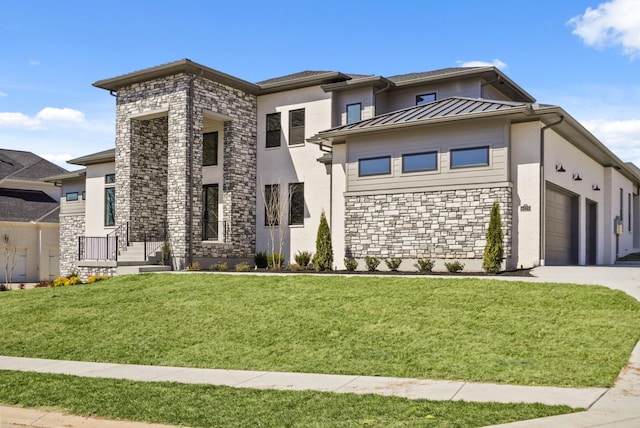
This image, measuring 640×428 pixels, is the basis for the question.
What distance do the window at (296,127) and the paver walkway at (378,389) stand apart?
49.4 feet

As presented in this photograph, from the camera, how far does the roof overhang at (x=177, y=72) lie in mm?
22250

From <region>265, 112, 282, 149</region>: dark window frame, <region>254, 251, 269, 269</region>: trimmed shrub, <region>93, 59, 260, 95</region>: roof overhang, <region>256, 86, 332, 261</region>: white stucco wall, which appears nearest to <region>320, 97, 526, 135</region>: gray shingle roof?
<region>256, 86, 332, 261</region>: white stucco wall

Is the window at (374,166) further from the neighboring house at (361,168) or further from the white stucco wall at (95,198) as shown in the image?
the white stucco wall at (95,198)

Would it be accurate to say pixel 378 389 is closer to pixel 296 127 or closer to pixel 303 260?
pixel 303 260

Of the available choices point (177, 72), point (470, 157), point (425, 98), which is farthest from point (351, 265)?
point (177, 72)

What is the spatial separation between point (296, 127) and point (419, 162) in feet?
21.5

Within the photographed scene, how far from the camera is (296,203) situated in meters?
24.0

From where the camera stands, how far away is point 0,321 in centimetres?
1480

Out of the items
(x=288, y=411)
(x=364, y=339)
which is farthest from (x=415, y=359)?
(x=288, y=411)

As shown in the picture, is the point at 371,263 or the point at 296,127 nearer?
the point at 371,263

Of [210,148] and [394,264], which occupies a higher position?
[210,148]

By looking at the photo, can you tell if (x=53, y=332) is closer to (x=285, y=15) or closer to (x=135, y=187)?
(x=285, y=15)

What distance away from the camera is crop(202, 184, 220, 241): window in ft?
81.6

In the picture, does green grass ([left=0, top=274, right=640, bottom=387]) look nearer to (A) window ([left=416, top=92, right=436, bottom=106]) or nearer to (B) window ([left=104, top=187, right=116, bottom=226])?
(A) window ([left=416, top=92, right=436, bottom=106])
